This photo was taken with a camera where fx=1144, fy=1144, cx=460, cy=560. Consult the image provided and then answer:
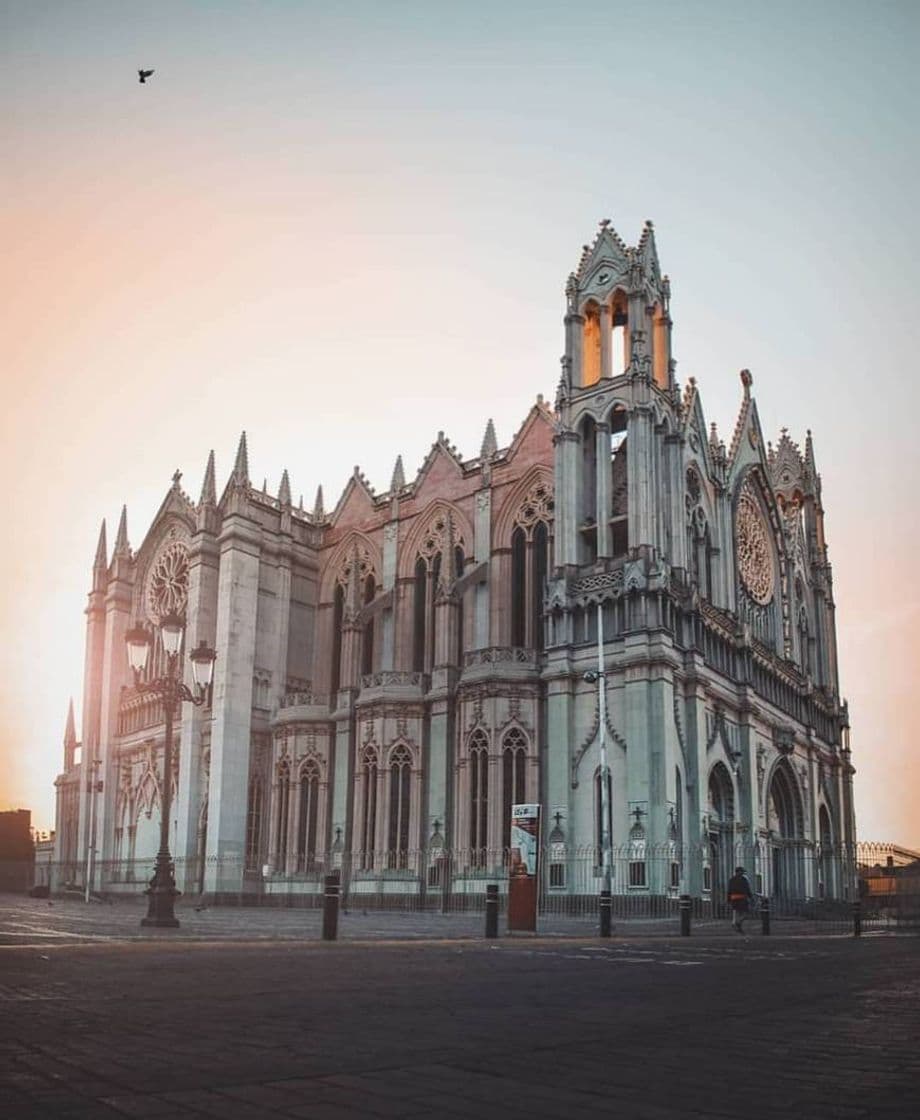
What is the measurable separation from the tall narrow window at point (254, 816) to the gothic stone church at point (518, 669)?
9 centimetres

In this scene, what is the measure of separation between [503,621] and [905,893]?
17337mm

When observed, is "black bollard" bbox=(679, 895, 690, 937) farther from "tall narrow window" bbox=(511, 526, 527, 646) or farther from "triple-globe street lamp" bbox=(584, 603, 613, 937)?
"tall narrow window" bbox=(511, 526, 527, 646)

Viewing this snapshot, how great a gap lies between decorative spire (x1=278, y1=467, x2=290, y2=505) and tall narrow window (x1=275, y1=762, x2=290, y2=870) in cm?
1288

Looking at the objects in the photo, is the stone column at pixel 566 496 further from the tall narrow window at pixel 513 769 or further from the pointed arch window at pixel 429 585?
the tall narrow window at pixel 513 769

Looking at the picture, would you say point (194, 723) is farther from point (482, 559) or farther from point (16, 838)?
point (16, 838)

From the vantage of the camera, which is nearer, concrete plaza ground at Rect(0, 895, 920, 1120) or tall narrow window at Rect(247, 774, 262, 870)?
concrete plaza ground at Rect(0, 895, 920, 1120)

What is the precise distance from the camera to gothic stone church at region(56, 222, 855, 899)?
3938cm

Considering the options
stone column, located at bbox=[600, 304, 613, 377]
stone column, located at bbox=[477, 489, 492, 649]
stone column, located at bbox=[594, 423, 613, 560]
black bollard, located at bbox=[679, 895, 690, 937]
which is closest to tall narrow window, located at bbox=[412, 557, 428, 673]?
stone column, located at bbox=[477, 489, 492, 649]

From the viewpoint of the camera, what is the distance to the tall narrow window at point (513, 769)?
1597 inches

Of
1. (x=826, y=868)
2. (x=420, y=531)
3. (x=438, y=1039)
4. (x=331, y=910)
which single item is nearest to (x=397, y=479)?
(x=420, y=531)

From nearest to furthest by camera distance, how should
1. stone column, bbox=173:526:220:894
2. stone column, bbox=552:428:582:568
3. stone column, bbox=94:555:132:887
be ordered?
stone column, bbox=552:428:582:568, stone column, bbox=173:526:220:894, stone column, bbox=94:555:132:887

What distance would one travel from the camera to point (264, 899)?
4553 centimetres

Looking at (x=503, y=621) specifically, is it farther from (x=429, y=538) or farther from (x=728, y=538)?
(x=728, y=538)

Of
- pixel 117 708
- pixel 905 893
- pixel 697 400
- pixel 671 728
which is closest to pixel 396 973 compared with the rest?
pixel 671 728
